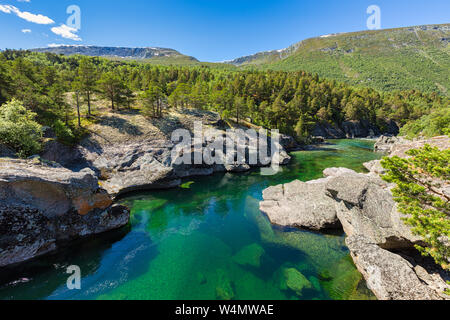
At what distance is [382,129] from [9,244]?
132389mm

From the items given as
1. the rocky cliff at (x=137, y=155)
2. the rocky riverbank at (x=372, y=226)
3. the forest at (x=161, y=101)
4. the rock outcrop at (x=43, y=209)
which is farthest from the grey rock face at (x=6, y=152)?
the rocky riverbank at (x=372, y=226)

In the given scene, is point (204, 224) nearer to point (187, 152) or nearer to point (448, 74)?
point (187, 152)

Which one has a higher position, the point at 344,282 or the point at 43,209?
the point at 43,209

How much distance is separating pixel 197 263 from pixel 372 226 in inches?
561

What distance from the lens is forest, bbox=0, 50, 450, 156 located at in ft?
89.4

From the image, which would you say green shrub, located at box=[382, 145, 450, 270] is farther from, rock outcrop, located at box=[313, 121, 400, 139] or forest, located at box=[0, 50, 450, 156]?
rock outcrop, located at box=[313, 121, 400, 139]

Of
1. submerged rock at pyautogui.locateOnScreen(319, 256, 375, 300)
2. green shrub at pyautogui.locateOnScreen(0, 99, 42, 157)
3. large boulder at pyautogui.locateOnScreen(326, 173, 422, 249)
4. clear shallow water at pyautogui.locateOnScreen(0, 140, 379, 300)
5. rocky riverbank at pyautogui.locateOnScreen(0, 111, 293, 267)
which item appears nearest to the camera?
submerged rock at pyautogui.locateOnScreen(319, 256, 375, 300)

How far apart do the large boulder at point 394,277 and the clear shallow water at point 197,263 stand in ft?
3.53

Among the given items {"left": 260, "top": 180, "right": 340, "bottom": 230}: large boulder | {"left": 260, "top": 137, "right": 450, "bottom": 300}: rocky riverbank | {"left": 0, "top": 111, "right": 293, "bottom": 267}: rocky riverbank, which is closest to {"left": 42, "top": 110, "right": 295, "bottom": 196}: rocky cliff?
{"left": 0, "top": 111, "right": 293, "bottom": 267}: rocky riverbank

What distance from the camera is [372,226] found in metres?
14.6

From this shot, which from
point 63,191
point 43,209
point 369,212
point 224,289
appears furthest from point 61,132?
point 369,212

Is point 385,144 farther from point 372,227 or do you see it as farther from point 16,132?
point 16,132

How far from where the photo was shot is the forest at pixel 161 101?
2723 centimetres

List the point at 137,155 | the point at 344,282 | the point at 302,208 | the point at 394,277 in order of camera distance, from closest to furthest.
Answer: the point at 394,277 → the point at 344,282 → the point at 302,208 → the point at 137,155
